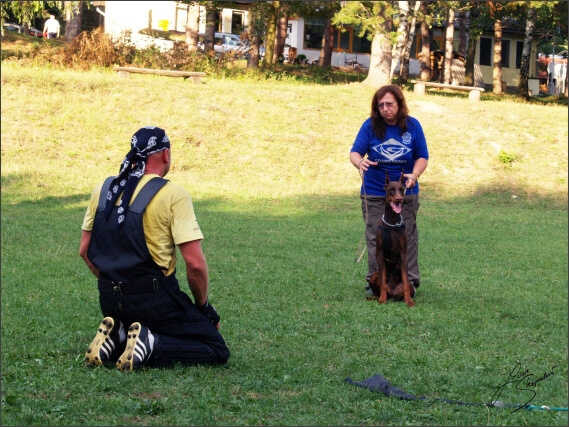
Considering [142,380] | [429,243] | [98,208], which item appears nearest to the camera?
[142,380]

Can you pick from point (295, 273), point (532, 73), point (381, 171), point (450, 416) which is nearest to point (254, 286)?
point (295, 273)

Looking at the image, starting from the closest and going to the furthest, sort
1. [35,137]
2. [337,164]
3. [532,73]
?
[35,137] < [337,164] < [532,73]

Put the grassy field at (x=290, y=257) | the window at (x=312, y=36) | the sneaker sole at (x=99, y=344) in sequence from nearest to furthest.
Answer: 1. the grassy field at (x=290, y=257)
2. the sneaker sole at (x=99, y=344)
3. the window at (x=312, y=36)

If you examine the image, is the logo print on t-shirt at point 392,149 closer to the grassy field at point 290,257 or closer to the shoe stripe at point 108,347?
the grassy field at point 290,257

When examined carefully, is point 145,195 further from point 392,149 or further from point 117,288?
point 392,149

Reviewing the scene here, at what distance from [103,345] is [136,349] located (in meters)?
0.28

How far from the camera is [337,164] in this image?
21547 millimetres

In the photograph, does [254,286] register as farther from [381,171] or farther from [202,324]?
[202,324]

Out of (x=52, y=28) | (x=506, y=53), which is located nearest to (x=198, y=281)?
(x=52, y=28)

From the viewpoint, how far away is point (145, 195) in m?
5.52

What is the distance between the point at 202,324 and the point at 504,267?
21.5ft

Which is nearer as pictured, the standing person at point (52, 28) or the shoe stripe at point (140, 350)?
the shoe stripe at point (140, 350)

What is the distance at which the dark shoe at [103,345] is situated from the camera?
Result: 5.63m

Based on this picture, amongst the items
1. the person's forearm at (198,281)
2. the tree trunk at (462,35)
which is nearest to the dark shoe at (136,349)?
the person's forearm at (198,281)
